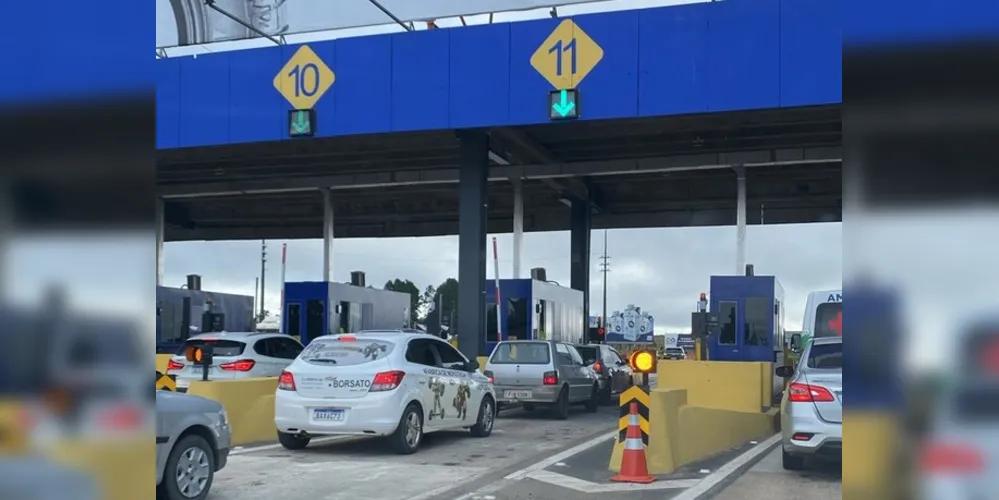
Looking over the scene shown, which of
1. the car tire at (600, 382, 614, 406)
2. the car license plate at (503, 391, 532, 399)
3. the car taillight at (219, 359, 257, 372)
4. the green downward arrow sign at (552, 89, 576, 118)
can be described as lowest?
the car tire at (600, 382, 614, 406)

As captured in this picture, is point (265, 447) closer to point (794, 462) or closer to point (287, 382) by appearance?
point (287, 382)

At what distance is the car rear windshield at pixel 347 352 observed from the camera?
11.2 meters

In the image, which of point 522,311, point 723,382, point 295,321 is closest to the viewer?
point 723,382

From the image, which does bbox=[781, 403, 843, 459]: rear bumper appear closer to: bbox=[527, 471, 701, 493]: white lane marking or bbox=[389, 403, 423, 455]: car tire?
bbox=[527, 471, 701, 493]: white lane marking

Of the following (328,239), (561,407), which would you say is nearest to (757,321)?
(561,407)

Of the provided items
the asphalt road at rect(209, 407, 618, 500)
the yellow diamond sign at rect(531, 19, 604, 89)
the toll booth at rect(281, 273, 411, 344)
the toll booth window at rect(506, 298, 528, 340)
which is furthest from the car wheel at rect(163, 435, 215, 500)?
the toll booth at rect(281, 273, 411, 344)

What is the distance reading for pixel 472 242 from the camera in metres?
21.7

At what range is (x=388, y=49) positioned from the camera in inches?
806

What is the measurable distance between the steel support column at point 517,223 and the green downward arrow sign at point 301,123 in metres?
8.79

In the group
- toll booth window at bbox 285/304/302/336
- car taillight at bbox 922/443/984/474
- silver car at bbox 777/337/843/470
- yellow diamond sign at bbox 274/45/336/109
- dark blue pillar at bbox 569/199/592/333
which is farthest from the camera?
dark blue pillar at bbox 569/199/592/333

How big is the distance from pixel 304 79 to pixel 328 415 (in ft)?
40.8

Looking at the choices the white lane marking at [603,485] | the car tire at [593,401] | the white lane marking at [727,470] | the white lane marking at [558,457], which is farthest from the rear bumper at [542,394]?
the white lane marking at [603,485]

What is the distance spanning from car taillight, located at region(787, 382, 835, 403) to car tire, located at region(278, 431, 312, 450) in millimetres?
6284

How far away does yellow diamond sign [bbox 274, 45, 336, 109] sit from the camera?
2116cm
